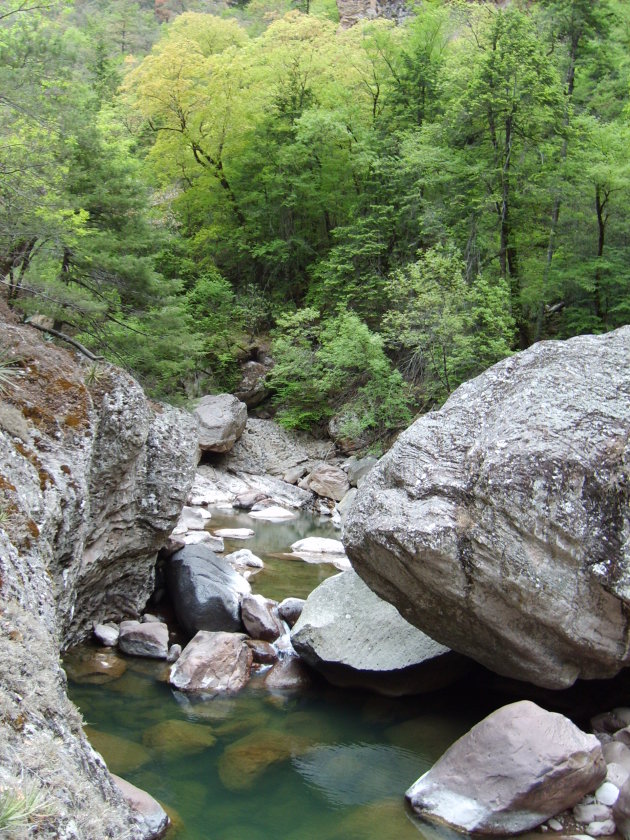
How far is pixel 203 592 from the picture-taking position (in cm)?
1090

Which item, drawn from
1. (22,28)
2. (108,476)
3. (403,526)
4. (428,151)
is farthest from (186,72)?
(403,526)

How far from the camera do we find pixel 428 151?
2448 cm

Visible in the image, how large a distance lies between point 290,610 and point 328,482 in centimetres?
1205

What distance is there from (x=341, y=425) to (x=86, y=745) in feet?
71.6

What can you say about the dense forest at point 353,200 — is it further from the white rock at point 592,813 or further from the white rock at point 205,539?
the white rock at point 592,813

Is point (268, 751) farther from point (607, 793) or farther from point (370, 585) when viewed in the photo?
point (607, 793)

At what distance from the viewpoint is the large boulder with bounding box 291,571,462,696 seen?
8977mm

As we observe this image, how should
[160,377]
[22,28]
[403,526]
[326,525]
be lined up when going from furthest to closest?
1. [326,525]
2. [160,377]
3. [22,28]
4. [403,526]

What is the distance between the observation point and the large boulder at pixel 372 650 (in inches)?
353

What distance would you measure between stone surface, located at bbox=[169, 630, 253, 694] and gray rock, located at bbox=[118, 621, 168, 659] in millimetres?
444

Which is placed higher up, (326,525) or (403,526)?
(403,526)

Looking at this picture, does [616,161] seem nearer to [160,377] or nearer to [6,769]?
[160,377]

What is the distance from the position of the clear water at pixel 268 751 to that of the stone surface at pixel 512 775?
44cm

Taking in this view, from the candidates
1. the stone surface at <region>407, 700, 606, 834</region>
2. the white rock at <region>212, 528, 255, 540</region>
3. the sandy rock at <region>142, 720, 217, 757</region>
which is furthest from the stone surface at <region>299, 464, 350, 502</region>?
the stone surface at <region>407, 700, 606, 834</region>
